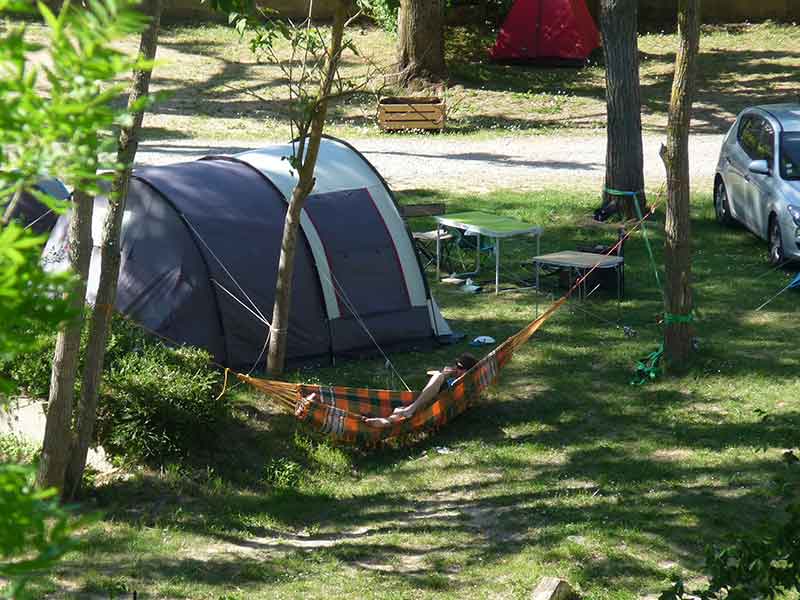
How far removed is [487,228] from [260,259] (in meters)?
2.91

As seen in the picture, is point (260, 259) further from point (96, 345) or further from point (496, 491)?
point (496, 491)

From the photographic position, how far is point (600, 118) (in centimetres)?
2366

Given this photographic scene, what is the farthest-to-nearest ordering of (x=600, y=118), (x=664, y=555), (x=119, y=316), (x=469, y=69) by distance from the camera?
(x=469, y=69)
(x=600, y=118)
(x=119, y=316)
(x=664, y=555)

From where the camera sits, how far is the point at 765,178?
13.6 meters

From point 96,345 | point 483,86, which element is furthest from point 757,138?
point 483,86

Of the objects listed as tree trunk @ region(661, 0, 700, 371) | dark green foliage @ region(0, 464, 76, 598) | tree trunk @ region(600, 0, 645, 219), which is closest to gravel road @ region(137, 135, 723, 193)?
tree trunk @ region(600, 0, 645, 219)

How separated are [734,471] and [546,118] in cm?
1609

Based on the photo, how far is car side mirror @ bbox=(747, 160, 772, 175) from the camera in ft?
44.0

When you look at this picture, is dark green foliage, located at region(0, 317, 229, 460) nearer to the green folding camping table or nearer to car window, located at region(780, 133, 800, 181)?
the green folding camping table

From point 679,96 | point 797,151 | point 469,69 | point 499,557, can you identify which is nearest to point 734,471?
point 499,557

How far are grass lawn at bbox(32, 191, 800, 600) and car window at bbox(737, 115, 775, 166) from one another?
9.55 feet

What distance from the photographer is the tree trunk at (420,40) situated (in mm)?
24266

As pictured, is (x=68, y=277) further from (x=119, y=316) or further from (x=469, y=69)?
(x=469, y=69)

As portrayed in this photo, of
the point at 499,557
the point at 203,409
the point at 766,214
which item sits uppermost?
the point at 766,214
